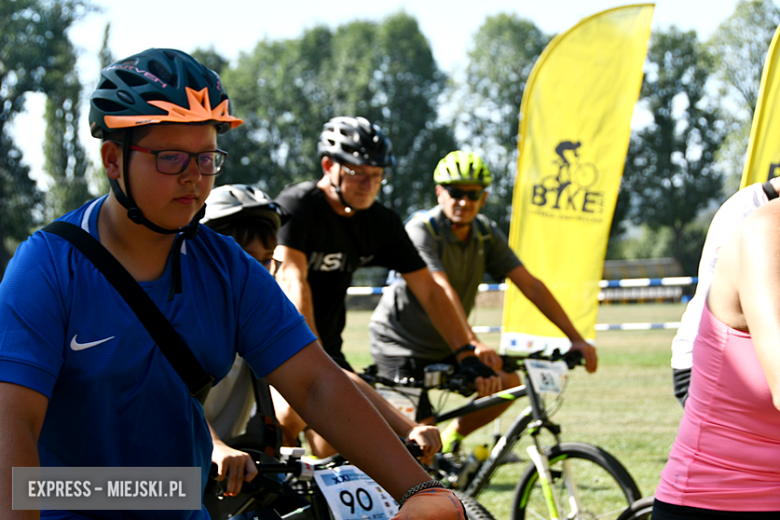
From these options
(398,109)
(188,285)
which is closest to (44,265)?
(188,285)

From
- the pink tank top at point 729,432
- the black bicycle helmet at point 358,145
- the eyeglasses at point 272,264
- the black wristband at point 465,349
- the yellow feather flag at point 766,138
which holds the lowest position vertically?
the black wristband at point 465,349

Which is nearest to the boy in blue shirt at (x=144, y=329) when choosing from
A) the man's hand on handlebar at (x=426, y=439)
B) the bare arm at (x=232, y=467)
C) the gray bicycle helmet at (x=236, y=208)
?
the bare arm at (x=232, y=467)

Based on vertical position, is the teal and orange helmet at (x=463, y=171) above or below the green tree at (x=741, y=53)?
below

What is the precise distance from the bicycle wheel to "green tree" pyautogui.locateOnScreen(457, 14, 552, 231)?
173ft

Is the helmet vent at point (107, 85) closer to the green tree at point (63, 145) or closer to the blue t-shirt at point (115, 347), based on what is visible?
the blue t-shirt at point (115, 347)

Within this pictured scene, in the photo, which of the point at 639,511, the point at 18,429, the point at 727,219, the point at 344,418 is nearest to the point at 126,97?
the point at 18,429

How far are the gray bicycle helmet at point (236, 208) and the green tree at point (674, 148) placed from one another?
55463mm

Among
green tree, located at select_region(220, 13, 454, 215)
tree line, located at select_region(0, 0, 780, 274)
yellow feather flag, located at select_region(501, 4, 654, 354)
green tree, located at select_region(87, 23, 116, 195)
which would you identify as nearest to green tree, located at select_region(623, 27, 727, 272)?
tree line, located at select_region(0, 0, 780, 274)

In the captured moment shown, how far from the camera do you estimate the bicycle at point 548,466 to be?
4.34m

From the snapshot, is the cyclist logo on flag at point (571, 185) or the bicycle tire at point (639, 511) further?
the cyclist logo on flag at point (571, 185)

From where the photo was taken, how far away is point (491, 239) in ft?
18.9

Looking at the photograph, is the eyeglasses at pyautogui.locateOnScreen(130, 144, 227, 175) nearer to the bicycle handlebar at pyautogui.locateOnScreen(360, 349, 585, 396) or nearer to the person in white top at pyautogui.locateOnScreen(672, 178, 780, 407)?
the person in white top at pyautogui.locateOnScreen(672, 178, 780, 407)

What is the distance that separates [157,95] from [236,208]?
4.52 feet

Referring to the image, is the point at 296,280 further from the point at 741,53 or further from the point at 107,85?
the point at 741,53
